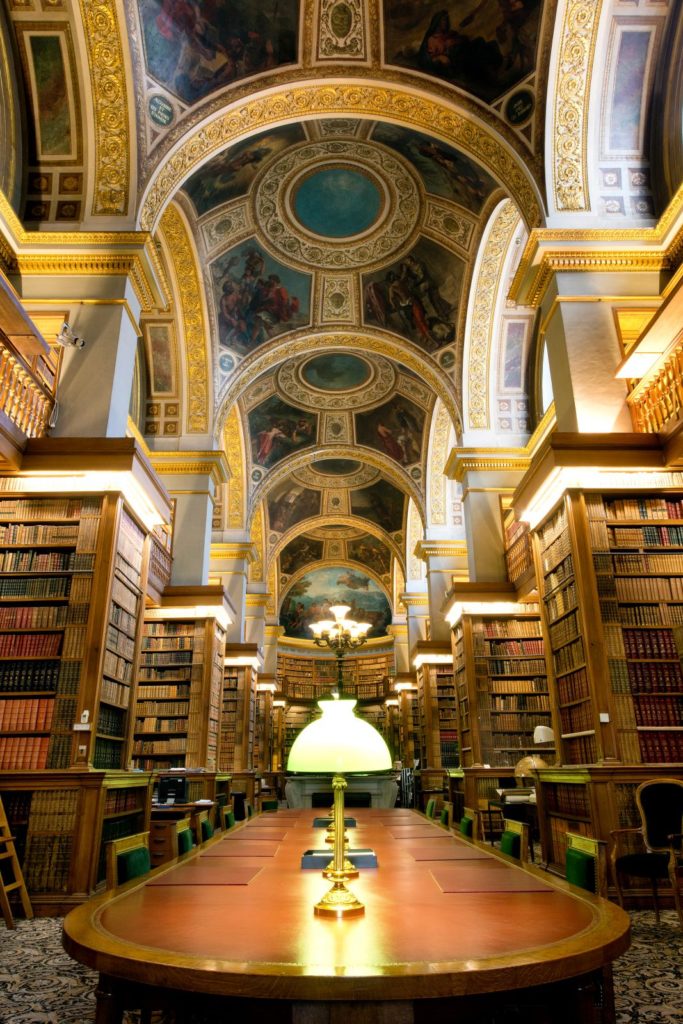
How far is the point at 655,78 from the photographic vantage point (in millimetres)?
7871

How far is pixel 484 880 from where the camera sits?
2.61 metres

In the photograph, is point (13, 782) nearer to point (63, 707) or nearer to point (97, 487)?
point (63, 707)

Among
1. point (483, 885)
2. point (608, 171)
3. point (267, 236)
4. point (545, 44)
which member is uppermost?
point (267, 236)

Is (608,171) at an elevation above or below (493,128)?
below

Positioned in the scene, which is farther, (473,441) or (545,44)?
(473,441)

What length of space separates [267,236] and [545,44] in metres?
6.33

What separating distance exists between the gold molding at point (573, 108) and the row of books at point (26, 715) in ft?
24.6

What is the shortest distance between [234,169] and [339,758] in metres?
11.3

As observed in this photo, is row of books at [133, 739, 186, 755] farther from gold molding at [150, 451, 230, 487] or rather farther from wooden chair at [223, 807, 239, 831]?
wooden chair at [223, 807, 239, 831]

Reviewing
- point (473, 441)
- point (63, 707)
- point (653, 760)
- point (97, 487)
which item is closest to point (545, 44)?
point (473, 441)

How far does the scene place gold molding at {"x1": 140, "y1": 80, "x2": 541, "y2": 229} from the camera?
8734mm

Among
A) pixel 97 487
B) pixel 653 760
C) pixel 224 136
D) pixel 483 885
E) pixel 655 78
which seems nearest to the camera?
pixel 483 885

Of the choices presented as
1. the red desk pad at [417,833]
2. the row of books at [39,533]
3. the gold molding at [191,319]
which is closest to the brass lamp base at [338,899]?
the red desk pad at [417,833]

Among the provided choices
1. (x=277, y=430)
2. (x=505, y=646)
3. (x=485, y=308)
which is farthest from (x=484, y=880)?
(x=277, y=430)
